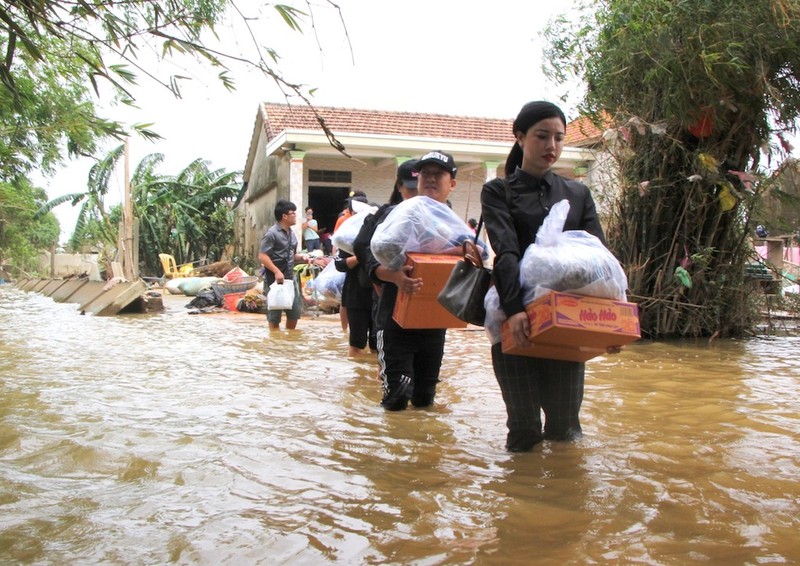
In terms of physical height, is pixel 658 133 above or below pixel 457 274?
above

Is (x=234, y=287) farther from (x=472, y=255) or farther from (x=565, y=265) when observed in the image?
(x=565, y=265)

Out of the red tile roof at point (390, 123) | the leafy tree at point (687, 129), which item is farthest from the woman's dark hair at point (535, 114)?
the red tile roof at point (390, 123)

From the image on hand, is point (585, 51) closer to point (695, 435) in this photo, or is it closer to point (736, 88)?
point (736, 88)

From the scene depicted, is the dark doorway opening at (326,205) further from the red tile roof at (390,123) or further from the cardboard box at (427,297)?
the cardboard box at (427,297)

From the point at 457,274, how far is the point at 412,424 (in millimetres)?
1306

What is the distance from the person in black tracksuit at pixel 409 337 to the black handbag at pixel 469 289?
0.75m

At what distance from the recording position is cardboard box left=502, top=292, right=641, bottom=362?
2801 mm

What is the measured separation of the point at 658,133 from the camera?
26.1ft

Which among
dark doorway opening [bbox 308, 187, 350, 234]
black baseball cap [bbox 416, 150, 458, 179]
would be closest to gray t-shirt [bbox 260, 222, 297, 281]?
black baseball cap [bbox 416, 150, 458, 179]

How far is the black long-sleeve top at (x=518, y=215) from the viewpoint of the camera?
120 inches

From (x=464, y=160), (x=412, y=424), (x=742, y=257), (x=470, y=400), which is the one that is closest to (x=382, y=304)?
(x=412, y=424)

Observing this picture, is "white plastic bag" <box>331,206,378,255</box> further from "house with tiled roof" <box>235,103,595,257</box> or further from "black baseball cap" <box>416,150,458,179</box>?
"house with tiled roof" <box>235,103,595,257</box>

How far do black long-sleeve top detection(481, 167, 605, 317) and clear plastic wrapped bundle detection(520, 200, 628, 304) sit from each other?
6cm

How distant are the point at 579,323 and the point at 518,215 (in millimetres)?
624
